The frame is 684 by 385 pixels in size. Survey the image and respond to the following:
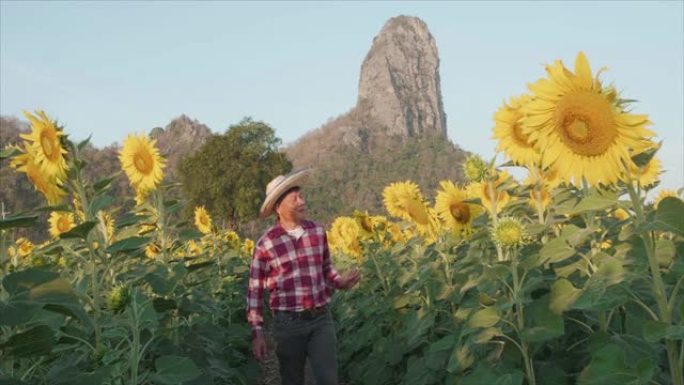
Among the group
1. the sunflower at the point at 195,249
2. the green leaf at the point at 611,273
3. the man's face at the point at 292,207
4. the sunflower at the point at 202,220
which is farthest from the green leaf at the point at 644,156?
the sunflower at the point at 195,249

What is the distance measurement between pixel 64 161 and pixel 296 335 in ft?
6.05

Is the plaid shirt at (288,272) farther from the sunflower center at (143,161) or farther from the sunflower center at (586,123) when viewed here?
the sunflower center at (586,123)

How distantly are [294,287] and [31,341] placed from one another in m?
2.81

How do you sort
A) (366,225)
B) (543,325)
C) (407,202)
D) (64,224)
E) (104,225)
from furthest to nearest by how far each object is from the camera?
(64,224)
(366,225)
(407,202)
(104,225)
(543,325)

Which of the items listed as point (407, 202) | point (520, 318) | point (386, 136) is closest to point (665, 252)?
point (520, 318)

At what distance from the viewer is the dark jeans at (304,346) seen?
4.46 meters

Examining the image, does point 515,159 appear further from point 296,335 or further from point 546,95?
point 296,335

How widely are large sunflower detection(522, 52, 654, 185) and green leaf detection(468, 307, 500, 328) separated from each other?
83 centimetres

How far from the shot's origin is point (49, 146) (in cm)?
339

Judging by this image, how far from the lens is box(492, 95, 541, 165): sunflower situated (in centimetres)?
328

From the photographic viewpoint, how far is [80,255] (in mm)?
3652

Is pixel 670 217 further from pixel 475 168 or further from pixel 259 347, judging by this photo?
pixel 259 347

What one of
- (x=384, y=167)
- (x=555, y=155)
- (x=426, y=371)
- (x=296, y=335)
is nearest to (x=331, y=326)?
(x=296, y=335)

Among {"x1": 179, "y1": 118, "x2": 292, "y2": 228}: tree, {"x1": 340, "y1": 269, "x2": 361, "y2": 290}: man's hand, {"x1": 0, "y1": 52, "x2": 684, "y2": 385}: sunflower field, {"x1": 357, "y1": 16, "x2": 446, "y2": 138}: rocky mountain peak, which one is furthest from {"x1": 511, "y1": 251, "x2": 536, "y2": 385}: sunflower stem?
{"x1": 357, "y1": 16, "x2": 446, "y2": 138}: rocky mountain peak
